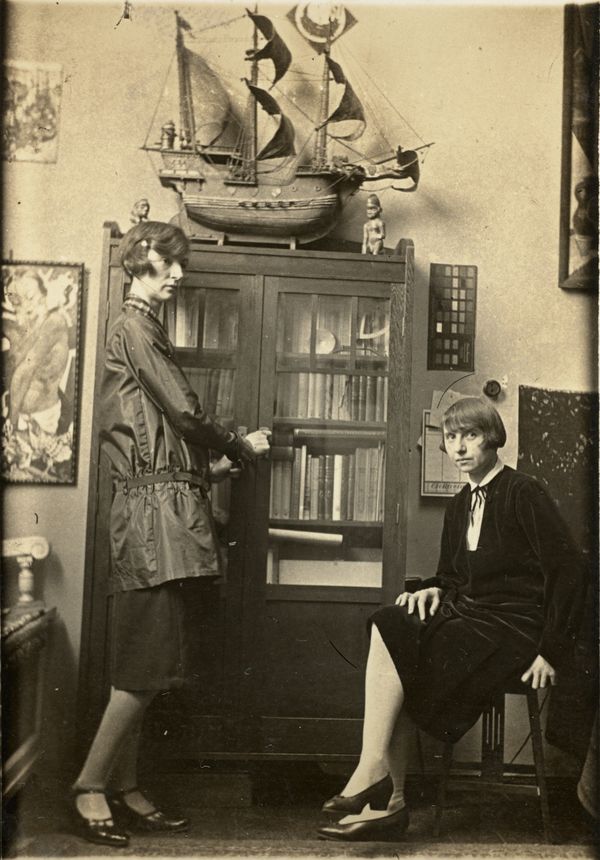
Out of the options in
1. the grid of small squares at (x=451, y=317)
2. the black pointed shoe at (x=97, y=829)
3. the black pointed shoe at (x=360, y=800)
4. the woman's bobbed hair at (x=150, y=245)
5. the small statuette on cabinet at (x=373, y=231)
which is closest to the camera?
the black pointed shoe at (x=97, y=829)

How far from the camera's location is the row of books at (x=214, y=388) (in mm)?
2264

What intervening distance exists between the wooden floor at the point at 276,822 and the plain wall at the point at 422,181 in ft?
0.66

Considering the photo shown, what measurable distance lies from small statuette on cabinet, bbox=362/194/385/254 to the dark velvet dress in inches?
32.4

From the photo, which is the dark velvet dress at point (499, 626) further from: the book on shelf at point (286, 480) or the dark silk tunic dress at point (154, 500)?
the dark silk tunic dress at point (154, 500)

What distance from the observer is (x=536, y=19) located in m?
2.28

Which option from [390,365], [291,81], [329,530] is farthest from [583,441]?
[291,81]

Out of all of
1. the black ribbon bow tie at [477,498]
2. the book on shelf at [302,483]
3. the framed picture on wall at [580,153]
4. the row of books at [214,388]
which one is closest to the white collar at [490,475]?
the black ribbon bow tie at [477,498]

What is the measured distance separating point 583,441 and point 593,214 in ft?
2.17

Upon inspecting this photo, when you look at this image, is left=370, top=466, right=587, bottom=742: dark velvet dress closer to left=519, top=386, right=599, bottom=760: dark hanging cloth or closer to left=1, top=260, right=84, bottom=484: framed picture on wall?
left=519, top=386, right=599, bottom=760: dark hanging cloth

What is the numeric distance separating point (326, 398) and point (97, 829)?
1.26 metres

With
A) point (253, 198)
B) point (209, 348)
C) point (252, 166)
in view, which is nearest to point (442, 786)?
point (209, 348)

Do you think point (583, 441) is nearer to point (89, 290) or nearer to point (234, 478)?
point (234, 478)

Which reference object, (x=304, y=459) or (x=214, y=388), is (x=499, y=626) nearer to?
(x=304, y=459)

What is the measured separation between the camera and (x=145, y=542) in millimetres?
2057
